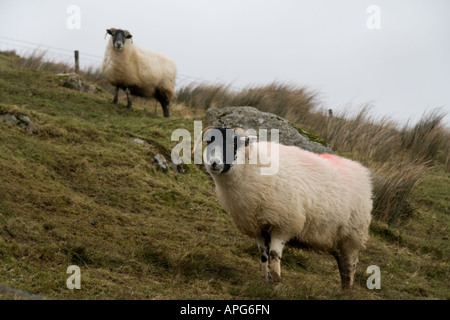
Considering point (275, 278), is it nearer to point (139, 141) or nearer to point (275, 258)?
point (275, 258)

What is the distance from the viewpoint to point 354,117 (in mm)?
16047

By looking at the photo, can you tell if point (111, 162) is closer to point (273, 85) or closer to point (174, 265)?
point (174, 265)

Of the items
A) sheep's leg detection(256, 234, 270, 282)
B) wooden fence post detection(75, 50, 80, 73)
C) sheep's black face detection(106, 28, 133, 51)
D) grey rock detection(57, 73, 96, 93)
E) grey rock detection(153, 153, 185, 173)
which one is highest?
sheep's black face detection(106, 28, 133, 51)

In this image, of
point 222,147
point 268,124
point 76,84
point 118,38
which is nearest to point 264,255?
point 222,147

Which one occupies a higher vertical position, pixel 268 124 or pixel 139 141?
pixel 268 124

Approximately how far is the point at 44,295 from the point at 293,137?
708 centimetres

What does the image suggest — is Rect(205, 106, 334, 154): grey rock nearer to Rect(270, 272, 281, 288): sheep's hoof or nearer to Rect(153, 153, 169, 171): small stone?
Rect(153, 153, 169, 171): small stone

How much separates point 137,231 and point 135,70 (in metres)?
7.44

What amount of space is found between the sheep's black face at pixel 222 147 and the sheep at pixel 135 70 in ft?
27.6

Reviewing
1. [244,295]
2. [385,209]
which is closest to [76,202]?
[244,295]

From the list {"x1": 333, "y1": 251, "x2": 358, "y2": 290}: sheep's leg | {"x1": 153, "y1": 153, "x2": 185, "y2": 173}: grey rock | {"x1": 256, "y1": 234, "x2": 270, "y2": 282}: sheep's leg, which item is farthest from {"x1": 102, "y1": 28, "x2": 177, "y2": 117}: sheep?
{"x1": 333, "y1": 251, "x2": 358, "y2": 290}: sheep's leg

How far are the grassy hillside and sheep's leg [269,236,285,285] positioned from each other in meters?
0.28

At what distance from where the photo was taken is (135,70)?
14641mm

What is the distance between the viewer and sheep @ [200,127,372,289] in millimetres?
6574
